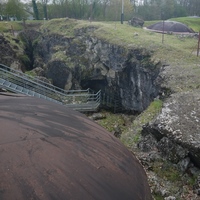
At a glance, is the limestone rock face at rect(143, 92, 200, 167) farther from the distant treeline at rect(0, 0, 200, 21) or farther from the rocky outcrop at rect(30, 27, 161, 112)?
the distant treeline at rect(0, 0, 200, 21)

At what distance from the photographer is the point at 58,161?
247 centimetres

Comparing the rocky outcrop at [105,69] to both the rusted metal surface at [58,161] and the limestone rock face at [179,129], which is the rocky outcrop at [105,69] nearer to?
the limestone rock face at [179,129]

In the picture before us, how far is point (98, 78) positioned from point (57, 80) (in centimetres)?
333

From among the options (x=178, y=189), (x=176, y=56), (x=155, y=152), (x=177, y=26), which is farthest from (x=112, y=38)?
(x=178, y=189)

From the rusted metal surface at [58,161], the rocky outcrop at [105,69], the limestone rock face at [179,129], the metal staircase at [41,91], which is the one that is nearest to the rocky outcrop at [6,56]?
Result: the metal staircase at [41,91]

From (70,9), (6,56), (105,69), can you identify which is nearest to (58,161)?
(105,69)

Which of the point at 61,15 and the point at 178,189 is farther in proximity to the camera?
the point at 61,15

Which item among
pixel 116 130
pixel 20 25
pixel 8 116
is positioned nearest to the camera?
pixel 8 116

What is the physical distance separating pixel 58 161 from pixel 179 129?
468 cm

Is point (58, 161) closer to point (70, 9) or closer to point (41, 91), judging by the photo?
point (41, 91)

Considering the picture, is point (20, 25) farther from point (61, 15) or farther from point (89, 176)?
point (89, 176)

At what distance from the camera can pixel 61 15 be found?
34188 millimetres

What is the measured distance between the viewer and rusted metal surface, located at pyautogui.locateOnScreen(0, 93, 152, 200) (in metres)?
2.21

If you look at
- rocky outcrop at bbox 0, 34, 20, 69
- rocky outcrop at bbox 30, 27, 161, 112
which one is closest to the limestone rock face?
rocky outcrop at bbox 30, 27, 161, 112
